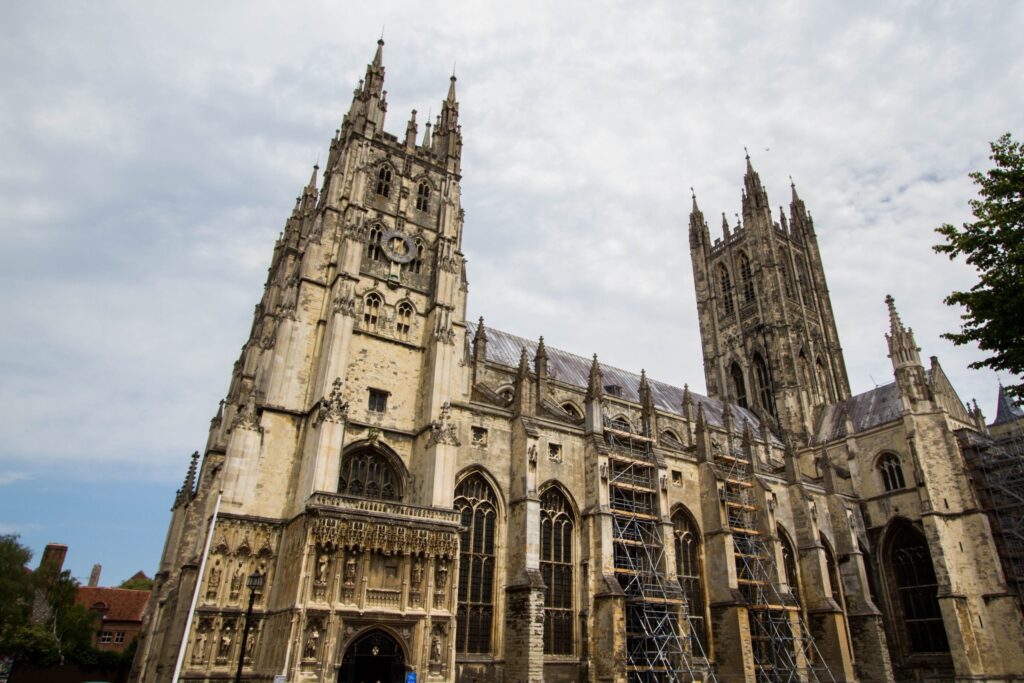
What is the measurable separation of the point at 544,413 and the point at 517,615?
902 cm

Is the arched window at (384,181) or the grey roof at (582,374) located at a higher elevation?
the arched window at (384,181)

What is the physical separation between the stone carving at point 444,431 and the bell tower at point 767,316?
31.9 meters

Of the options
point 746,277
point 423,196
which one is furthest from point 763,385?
point 423,196

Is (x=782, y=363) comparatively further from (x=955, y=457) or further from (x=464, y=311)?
(x=464, y=311)

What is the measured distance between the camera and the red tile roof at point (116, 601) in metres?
47.8

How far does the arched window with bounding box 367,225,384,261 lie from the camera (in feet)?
90.5

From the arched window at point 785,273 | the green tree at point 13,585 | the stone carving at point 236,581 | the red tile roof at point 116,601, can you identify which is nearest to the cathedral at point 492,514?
the stone carving at point 236,581

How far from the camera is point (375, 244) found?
2791cm

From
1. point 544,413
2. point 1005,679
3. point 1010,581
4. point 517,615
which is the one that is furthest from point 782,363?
point 517,615

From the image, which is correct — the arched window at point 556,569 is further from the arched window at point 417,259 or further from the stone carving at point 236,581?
the arched window at point 417,259

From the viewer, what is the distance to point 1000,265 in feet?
49.9

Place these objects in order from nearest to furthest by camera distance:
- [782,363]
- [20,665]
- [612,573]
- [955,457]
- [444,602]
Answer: [444,602] → [612,573] → [20,665] → [955,457] → [782,363]

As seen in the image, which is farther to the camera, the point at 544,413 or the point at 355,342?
the point at 544,413

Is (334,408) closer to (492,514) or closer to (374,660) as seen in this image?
(492,514)
